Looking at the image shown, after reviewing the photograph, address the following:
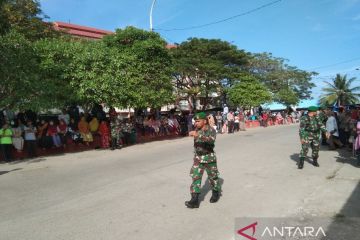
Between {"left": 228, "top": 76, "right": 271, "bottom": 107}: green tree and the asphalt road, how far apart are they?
2580cm

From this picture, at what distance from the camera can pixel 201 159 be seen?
641cm

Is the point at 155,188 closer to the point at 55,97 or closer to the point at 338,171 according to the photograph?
the point at 338,171

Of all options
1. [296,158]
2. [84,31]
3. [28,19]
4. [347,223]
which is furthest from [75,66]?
[84,31]

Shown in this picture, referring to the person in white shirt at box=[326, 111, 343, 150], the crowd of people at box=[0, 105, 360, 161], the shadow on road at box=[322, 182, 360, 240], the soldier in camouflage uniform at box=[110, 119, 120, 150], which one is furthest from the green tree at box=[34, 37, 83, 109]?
the shadow on road at box=[322, 182, 360, 240]

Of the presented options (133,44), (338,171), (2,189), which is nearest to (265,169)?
(338,171)

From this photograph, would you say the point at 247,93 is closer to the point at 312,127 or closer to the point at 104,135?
the point at 104,135

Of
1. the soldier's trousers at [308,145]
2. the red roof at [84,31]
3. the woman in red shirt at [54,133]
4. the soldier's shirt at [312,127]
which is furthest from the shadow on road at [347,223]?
the red roof at [84,31]

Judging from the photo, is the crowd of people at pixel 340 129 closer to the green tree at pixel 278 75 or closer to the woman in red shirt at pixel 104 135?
the woman in red shirt at pixel 104 135

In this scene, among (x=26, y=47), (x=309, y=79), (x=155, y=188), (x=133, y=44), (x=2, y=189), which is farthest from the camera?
(x=309, y=79)

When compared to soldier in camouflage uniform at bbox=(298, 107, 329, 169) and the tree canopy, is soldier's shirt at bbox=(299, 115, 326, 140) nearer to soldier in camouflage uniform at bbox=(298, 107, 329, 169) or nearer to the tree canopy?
soldier in camouflage uniform at bbox=(298, 107, 329, 169)

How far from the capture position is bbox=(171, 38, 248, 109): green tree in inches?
1368

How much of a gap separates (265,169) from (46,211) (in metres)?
5.94

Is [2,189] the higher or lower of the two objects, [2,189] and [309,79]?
the lower

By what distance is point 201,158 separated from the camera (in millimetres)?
6414
